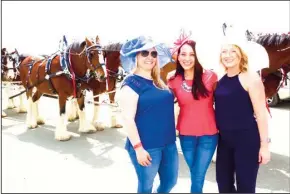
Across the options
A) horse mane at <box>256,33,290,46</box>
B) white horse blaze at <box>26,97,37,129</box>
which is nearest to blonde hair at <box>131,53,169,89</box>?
horse mane at <box>256,33,290,46</box>

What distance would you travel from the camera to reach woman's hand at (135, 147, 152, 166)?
2170 millimetres

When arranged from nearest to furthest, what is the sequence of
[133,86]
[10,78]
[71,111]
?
[133,86]
[71,111]
[10,78]

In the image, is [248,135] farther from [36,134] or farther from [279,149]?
[36,134]

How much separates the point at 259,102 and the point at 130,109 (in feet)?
3.05

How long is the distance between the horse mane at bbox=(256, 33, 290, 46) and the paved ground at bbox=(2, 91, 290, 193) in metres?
1.68

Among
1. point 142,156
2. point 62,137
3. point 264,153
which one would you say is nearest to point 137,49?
point 142,156

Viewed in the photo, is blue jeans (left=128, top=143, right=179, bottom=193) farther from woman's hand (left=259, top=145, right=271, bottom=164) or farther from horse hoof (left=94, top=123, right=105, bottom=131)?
horse hoof (left=94, top=123, right=105, bottom=131)

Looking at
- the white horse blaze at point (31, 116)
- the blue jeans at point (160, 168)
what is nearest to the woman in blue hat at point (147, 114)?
the blue jeans at point (160, 168)

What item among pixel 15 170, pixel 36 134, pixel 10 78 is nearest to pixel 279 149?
pixel 15 170

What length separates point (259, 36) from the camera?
429 centimetres

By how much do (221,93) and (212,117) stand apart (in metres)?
0.27

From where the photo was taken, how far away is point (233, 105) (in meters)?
2.21

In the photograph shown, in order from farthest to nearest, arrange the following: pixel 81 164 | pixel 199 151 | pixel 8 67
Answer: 1. pixel 8 67
2. pixel 81 164
3. pixel 199 151

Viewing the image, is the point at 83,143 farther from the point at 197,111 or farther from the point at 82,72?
the point at 197,111
